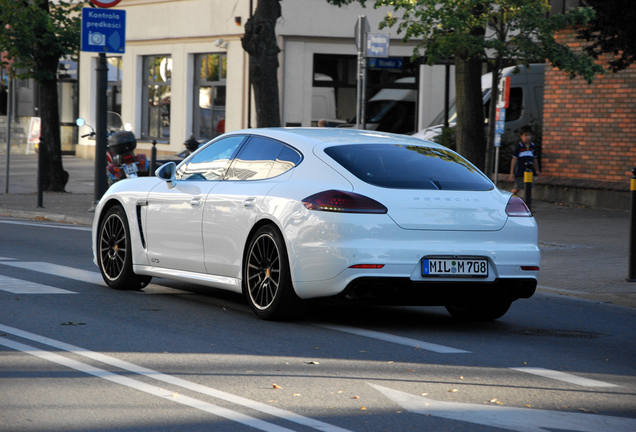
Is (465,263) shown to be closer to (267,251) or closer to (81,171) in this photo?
(267,251)

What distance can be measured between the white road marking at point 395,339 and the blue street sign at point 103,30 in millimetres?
10853

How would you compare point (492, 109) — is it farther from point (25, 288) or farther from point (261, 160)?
point (25, 288)

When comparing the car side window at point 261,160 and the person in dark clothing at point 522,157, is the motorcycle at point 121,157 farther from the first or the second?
the car side window at point 261,160

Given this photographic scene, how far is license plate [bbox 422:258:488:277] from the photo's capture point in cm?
716

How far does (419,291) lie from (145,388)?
244 centimetres

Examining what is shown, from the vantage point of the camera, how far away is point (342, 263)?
23.1 feet

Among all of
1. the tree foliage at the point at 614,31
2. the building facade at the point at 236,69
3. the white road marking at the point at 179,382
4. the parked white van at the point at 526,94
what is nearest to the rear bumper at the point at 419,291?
the white road marking at the point at 179,382

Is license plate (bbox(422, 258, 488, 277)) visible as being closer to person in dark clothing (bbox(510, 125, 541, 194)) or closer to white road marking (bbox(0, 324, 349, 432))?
white road marking (bbox(0, 324, 349, 432))

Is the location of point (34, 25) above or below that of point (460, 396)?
above

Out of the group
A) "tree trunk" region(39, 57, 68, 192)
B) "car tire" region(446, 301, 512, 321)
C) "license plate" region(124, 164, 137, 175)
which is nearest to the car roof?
"car tire" region(446, 301, 512, 321)

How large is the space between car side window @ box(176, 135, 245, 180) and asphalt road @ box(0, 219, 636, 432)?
107cm

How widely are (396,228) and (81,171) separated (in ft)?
88.1

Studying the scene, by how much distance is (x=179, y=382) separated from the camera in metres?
5.53

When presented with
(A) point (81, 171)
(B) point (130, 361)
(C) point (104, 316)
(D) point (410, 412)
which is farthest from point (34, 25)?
(D) point (410, 412)
